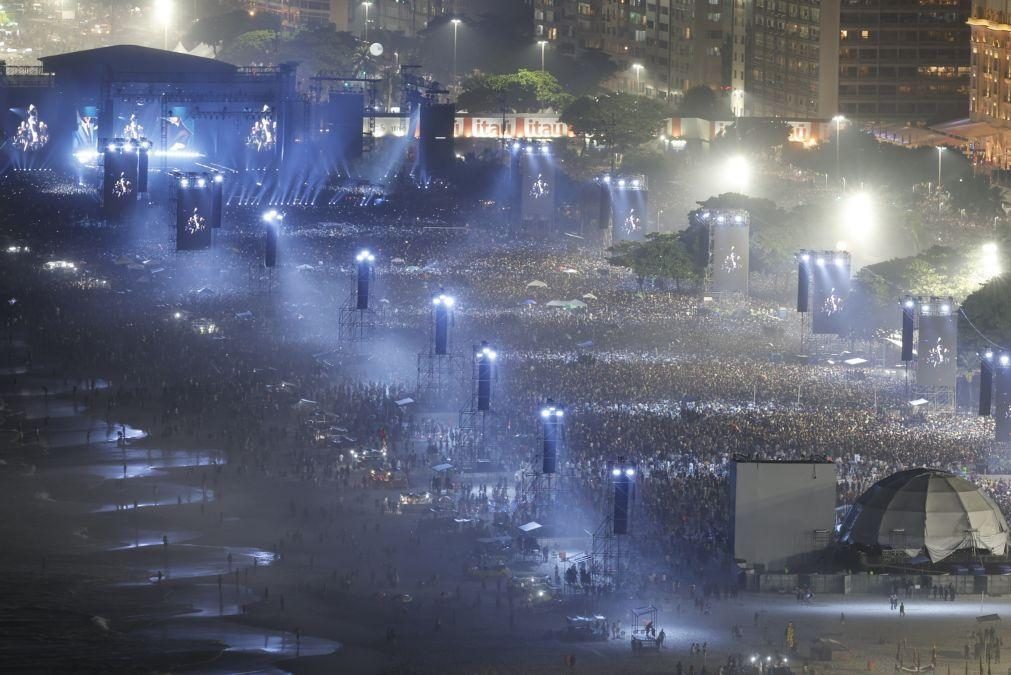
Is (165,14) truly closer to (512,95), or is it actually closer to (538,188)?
(512,95)

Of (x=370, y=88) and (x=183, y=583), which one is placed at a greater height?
(x=370, y=88)

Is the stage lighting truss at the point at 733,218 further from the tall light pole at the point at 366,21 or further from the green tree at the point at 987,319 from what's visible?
the tall light pole at the point at 366,21

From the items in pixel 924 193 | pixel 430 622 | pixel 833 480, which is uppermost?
pixel 924 193

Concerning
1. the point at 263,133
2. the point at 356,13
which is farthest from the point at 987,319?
the point at 356,13

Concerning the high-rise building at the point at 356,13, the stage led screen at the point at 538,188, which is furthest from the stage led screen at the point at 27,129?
the high-rise building at the point at 356,13

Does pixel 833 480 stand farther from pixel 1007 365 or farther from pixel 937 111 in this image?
pixel 937 111

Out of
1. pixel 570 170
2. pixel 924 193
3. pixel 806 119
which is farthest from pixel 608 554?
pixel 806 119

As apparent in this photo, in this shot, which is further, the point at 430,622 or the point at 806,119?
the point at 806,119

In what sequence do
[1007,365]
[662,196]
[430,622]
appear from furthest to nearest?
1. [662,196]
2. [1007,365]
3. [430,622]
